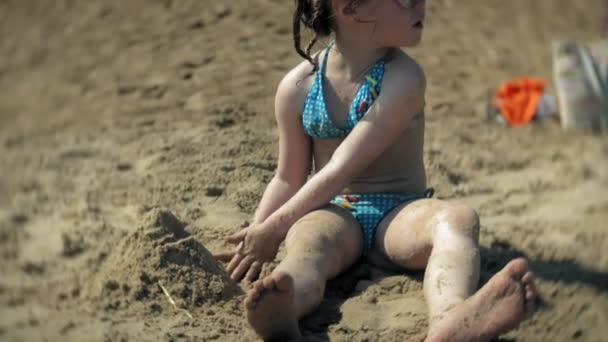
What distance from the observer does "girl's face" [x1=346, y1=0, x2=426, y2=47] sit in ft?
10.2

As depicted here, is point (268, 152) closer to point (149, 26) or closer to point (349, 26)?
point (349, 26)

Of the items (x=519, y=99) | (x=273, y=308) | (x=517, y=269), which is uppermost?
(x=517, y=269)

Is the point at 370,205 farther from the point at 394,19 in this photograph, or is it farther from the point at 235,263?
the point at 394,19

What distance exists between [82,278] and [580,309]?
1668mm

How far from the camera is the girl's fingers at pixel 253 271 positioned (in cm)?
312

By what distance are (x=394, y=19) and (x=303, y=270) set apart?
0.90 metres

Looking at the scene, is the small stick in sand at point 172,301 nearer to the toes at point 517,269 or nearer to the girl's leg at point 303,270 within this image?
the girl's leg at point 303,270

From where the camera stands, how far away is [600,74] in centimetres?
543

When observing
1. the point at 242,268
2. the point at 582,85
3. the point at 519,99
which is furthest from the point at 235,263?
the point at 582,85

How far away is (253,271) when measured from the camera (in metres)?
3.12

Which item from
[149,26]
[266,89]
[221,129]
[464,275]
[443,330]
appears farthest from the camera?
[149,26]

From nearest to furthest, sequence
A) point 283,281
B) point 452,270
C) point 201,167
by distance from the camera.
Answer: point 283,281 → point 452,270 → point 201,167

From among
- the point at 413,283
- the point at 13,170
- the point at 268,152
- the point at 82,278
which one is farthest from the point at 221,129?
the point at 413,283

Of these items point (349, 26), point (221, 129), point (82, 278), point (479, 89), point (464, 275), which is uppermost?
point (349, 26)
